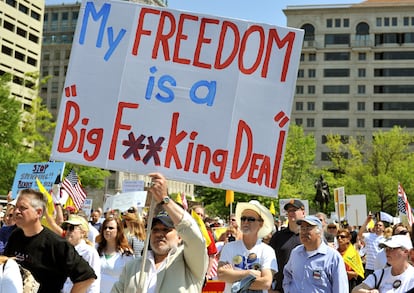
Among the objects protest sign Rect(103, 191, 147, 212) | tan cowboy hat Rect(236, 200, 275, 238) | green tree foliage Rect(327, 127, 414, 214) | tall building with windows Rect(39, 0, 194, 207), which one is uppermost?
tall building with windows Rect(39, 0, 194, 207)

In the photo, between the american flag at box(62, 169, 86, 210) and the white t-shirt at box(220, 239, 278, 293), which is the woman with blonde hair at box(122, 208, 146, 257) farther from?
the american flag at box(62, 169, 86, 210)

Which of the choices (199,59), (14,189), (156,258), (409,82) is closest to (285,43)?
(199,59)

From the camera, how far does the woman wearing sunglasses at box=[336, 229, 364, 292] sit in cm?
1002

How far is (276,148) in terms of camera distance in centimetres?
512

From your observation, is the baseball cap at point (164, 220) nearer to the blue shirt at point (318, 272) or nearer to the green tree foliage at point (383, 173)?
the blue shirt at point (318, 272)

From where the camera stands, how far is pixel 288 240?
7.86m

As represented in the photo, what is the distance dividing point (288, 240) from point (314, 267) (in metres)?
1.21

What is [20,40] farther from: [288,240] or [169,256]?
[169,256]

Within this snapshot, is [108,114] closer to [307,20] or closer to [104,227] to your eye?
[104,227]

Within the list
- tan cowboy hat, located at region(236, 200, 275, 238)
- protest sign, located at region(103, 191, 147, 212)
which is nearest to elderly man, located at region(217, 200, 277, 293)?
tan cowboy hat, located at region(236, 200, 275, 238)

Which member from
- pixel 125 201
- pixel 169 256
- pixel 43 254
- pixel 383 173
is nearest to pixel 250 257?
pixel 169 256

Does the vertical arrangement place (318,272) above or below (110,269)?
above

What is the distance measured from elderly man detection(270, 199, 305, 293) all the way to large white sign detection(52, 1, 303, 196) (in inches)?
107

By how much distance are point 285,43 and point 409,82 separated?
84454 mm
